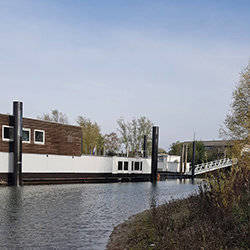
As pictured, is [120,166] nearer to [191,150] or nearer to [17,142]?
[17,142]

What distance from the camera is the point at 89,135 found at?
176 feet

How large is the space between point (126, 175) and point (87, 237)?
Answer: 93.7 ft

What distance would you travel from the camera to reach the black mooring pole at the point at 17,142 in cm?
2573

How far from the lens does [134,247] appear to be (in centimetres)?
702

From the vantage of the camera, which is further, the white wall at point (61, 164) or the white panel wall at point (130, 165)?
the white panel wall at point (130, 165)

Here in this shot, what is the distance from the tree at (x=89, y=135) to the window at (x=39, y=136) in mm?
22299

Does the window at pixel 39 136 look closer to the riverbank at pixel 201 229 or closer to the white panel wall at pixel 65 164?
the white panel wall at pixel 65 164

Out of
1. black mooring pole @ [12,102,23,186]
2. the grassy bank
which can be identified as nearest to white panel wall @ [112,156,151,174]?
black mooring pole @ [12,102,23,186]

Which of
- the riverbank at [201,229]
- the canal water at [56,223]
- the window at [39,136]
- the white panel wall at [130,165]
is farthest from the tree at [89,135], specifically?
the riverbank at [201,229]

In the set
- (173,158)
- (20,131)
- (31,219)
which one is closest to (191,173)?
(173,158)

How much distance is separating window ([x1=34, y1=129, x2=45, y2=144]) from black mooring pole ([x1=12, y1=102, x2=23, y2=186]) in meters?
2.26

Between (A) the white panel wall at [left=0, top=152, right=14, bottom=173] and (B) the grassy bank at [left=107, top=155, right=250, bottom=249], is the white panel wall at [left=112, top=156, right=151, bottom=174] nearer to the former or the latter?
(A) the white panel wall at [left=0, top=152, right=14, bottom=173]

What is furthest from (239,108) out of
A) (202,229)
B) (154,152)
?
(202,229)

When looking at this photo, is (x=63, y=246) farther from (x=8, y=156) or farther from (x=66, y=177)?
(x=66, y=177)
